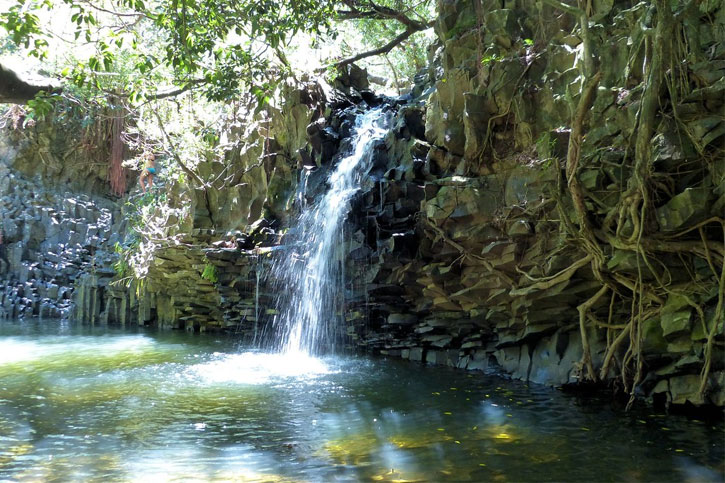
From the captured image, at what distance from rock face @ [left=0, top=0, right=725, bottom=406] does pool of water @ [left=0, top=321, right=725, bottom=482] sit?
2.95ft

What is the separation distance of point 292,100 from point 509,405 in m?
8.96

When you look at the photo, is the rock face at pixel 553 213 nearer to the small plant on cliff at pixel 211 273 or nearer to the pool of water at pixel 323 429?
the pool of water at pixel 323 429

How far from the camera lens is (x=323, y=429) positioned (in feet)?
16.9

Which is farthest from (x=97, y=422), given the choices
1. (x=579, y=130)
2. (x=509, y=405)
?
(x=579, y=130)

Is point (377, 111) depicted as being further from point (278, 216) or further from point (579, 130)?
point (579, 130)

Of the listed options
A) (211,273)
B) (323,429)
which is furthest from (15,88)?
(211,273)

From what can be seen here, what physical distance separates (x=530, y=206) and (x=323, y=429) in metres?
3.85

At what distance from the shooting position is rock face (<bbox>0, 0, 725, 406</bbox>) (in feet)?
18.4

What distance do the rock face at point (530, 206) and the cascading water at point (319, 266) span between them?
12.9 inches

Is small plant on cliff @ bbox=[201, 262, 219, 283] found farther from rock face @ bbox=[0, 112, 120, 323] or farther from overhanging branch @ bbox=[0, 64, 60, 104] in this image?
overhanging branch @ bbox=[0, 64, 60, 104]

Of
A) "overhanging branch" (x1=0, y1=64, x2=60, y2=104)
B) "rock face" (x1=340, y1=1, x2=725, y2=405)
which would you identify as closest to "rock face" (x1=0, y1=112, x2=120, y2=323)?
"rock face" (x1=340, y1=1, x2=725, y2=405)

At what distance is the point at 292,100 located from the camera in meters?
12.9

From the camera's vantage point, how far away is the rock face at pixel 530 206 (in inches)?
220

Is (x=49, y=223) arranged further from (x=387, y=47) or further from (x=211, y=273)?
(x=387, y=47)
